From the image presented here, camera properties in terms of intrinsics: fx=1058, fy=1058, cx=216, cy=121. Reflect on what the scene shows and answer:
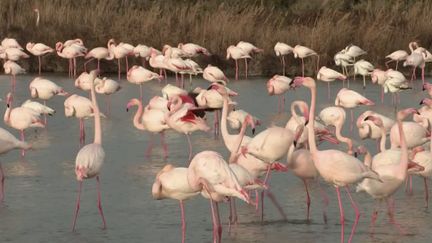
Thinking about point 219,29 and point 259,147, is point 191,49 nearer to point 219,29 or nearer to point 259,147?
point 219,29

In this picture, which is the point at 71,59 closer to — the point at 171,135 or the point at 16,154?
the point at 171,135

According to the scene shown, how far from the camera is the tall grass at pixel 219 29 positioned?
25.4 meters

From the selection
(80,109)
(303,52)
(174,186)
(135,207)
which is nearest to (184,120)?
(80,109)

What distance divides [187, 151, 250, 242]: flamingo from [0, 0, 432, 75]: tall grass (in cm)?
1653

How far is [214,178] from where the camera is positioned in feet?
27.3

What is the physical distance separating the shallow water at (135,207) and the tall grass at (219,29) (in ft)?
35.6

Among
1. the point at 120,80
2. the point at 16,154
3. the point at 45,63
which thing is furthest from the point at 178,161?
the point at 45,63

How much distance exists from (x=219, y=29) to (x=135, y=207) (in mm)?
16424

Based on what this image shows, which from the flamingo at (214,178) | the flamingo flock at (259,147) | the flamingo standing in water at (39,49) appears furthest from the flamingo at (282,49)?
the flamingo at (214,178)

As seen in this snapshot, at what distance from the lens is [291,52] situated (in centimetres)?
2473

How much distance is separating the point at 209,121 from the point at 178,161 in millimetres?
3751

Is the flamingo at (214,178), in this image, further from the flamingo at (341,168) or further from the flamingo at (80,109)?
the flamingo at (80,109)

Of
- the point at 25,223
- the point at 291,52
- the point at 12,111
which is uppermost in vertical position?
the point at 291,52

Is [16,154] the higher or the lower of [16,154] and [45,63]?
the lower
